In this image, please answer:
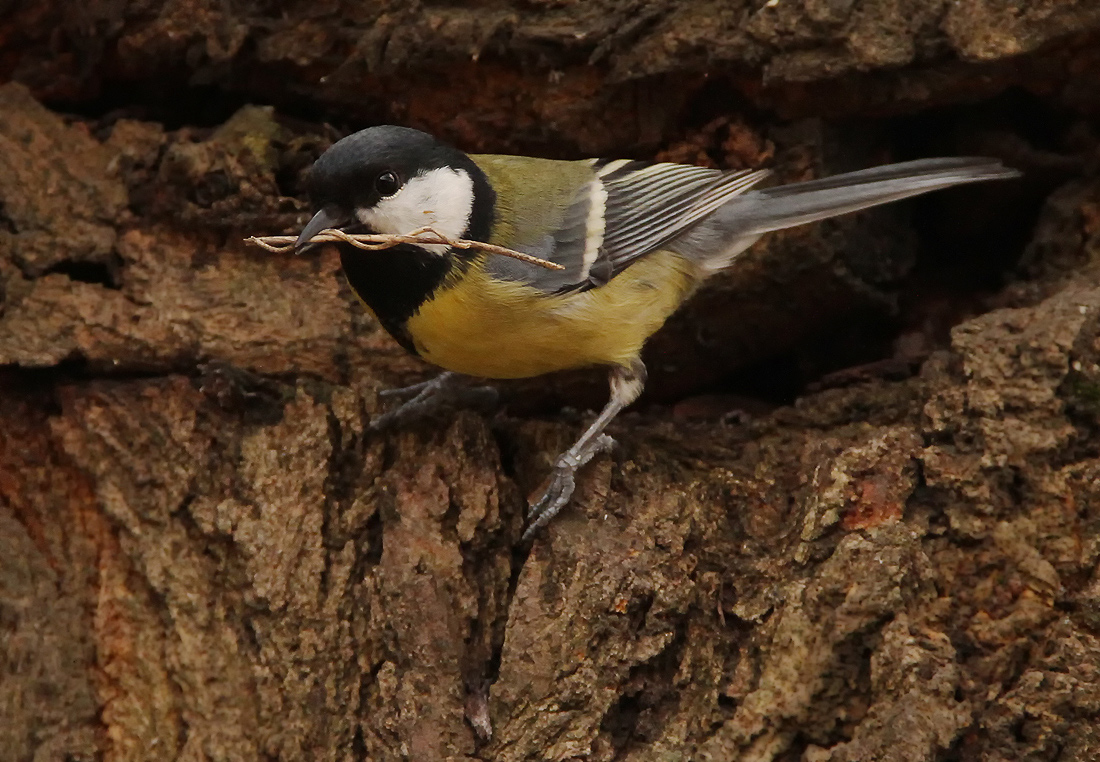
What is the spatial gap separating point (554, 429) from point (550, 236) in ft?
1.49

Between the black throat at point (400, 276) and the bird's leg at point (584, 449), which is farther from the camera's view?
the black throat at point (400, 276)

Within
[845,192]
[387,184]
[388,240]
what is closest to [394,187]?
[387,184]

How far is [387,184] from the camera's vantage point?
2.26m

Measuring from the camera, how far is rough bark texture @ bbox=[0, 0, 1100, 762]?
190cm

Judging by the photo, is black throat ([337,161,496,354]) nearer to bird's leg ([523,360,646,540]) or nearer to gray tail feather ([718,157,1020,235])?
bird's leg ([523,360,646,540])

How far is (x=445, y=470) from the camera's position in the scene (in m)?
2.21

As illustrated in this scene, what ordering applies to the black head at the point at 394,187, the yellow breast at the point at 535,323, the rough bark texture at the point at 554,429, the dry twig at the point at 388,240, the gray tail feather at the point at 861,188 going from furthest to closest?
the gray tail feather at the point at 861,188
the yellow breast at the point at 535,323
the black head at the point at 394,187
the dry twig at the point at 388,240
the rough bark texture at the point at 554,429

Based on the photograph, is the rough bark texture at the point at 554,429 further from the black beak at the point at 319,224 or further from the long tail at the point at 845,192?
the black beak at the point at 319,224

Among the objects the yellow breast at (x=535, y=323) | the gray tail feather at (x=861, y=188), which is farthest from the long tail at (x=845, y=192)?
the yellow breast at (x=535, y=323)

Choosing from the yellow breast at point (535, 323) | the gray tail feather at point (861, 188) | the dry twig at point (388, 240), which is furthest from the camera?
the gray tail feather at point (861, 188)

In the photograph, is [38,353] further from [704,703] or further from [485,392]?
[704,703]

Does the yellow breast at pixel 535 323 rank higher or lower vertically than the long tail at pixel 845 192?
lower

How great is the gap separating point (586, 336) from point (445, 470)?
1.61 feet

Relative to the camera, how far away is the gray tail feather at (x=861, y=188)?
2.49m
